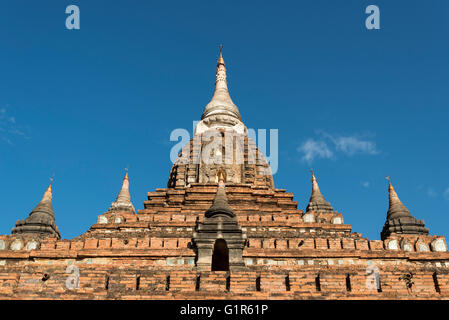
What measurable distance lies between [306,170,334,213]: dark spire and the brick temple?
0.08 metres

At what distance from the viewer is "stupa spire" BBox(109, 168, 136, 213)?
2910 cm

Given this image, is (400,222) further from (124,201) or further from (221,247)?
(124,201)

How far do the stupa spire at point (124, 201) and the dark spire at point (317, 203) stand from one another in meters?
11.5

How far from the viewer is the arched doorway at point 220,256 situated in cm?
1381

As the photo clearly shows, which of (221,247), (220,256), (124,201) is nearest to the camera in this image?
(221,247)

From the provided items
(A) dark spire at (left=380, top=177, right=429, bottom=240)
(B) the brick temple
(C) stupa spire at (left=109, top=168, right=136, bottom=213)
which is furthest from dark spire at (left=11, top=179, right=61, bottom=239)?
(A) dark spire at (left=380, top=177, right=429, bottom=240)

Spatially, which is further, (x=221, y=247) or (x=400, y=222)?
(x=400, y=222)

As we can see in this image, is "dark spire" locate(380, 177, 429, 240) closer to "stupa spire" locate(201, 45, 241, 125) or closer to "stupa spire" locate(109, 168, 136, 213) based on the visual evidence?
"stupa spire" locate(201, 45, 241, 125)

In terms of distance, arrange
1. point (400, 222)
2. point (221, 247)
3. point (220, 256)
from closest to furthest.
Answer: point (221, 247), point (220, 256), point (400, 222)

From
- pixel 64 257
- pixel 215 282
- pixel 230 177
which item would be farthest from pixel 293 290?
pixel 230 177

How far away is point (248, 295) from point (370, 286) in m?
2.30

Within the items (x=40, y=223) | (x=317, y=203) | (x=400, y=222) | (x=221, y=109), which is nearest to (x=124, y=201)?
(x=40, y=223)

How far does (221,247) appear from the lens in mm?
13953

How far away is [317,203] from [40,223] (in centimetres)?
1612
